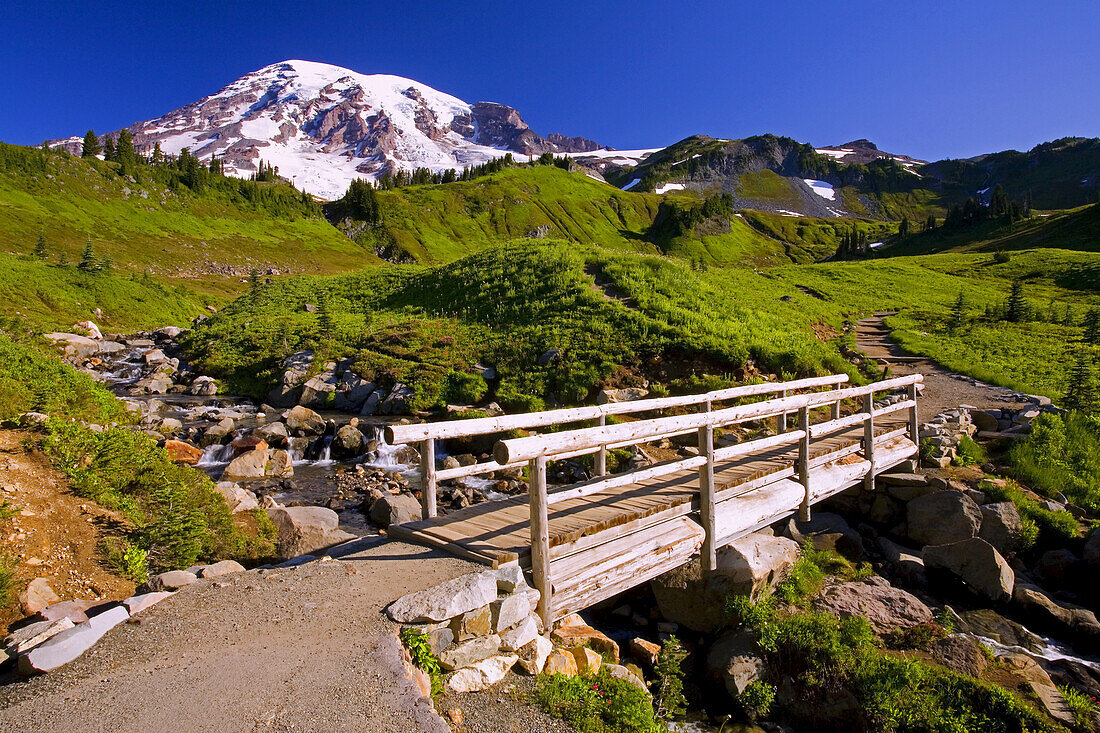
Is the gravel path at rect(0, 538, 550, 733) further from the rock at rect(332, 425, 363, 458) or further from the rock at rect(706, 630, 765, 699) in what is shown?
the rock at rect(332, 425, 363, 458)

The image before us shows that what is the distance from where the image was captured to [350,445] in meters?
15.5

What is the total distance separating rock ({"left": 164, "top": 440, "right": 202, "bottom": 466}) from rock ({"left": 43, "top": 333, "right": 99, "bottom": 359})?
56.3 ft

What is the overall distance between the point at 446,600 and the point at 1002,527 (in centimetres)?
1142

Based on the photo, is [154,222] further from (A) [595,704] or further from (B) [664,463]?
(A) [595,704]

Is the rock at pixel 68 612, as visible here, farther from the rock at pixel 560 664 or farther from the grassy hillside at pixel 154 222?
the grassy hillside at pixel 154 222

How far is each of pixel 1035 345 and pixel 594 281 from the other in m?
23.1

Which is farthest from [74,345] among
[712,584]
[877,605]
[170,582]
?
[877,605]

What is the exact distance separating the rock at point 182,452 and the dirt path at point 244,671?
33.0 ft

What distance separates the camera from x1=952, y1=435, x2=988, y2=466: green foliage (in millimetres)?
13539

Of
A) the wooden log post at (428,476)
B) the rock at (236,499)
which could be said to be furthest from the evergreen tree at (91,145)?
the wooden log post at (428,476)

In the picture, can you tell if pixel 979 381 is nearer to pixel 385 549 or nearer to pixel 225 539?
pixel 385 549

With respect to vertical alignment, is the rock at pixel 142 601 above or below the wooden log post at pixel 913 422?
above

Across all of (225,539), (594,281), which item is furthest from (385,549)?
(594,281)

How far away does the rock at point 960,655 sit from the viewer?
283 inches
